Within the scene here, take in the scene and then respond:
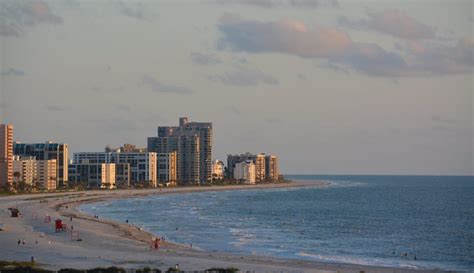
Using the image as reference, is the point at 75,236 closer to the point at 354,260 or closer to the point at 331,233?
the point at 354,260

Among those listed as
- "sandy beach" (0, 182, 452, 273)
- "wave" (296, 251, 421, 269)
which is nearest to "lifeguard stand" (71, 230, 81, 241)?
"sandy beach" (0, 182, 452, 273)

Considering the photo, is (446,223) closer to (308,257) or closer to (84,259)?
(308,257)

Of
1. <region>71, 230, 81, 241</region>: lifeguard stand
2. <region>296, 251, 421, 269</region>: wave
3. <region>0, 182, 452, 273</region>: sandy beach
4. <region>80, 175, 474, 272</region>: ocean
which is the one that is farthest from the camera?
<region>71, 230, 81, 241</region>: lifeguard stand

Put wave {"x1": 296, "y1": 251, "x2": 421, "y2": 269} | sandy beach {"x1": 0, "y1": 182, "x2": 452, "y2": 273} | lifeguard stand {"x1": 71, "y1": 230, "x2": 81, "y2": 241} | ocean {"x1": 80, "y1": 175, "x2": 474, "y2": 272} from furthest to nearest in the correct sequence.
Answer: lifeguard stand {"x1": 71, "y1": 230, "x2": 81, "y2": 241}, ocean {"x1": 80, "y1": 175, "x2": 474, "y2": 272}, wave {"x1": 296, "y1": 251, "x2": 421, "y2": 269}, sandy beach {"x1": 0, "y1": 182, "x2": 452, "y2": 273}

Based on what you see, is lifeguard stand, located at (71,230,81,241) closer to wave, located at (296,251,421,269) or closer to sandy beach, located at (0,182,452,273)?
sandy beach, located at (0,182,452,273)

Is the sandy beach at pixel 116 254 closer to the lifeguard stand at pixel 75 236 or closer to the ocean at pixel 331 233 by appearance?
the lifeguard stand at pixel 75 236

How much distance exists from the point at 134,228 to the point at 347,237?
88.6 ft

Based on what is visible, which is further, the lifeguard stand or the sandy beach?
the lifeguard stand

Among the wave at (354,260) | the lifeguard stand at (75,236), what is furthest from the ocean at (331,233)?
the lifeguard stand at (75,236)

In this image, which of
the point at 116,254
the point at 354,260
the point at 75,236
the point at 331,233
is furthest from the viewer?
the point at 331,233

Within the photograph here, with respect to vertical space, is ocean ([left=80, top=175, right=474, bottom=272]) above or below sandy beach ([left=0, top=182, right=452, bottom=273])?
below

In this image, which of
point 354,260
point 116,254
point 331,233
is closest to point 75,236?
point 116,254

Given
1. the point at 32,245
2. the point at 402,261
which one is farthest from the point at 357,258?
the point at 32,245

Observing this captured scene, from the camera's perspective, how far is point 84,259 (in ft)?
206
